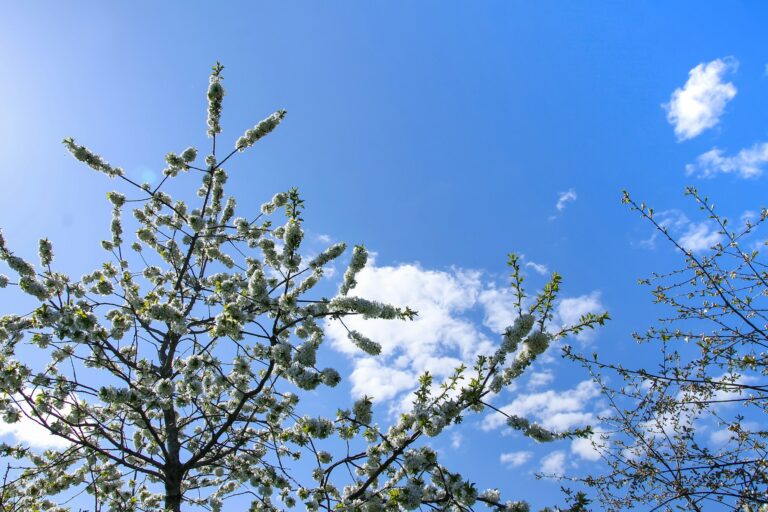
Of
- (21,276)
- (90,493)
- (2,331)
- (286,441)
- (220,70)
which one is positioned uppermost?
(220,70)

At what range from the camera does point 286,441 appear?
7883mm

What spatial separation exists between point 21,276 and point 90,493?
4467 mm

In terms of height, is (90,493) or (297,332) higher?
(297,332)

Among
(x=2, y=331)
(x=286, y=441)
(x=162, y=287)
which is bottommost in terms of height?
(x=286, y=441)

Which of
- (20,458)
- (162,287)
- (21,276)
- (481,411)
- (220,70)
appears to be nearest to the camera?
(481,411)

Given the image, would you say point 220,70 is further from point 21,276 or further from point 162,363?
point 162,363

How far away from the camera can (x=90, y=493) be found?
28.0ft

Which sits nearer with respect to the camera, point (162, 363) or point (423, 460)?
point (423, 460)

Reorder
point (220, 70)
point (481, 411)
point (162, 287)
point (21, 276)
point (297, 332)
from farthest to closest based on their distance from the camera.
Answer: point (162, 287), point (220, 70), point (297, 332), point (21, 276), point (481, 411)

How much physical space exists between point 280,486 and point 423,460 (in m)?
4.34

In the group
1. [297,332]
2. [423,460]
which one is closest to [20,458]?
[297,332]

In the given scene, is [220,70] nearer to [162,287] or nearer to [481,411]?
[162,287]

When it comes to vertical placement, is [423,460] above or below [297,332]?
below

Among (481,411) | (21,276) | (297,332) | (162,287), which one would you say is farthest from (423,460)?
(162,287)
